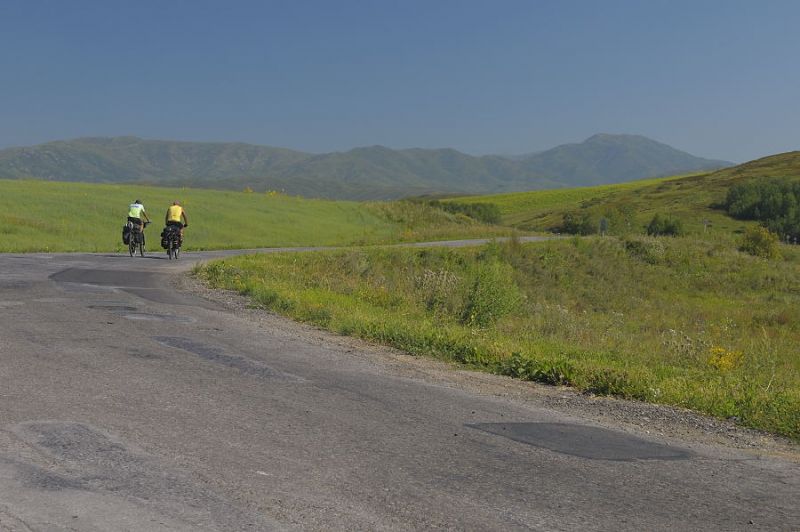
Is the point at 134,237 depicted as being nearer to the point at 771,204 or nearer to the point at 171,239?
the point at 171,239

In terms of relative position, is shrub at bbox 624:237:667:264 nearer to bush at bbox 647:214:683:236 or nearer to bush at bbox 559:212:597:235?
bush at bbox 559:212:597:235

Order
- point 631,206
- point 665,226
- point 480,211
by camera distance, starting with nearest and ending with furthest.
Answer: point 665,226 < point 631,206 < point 480,211

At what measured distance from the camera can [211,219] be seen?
49.9 meters

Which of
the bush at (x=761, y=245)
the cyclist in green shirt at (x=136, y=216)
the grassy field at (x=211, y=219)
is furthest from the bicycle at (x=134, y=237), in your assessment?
the bush at (x=761, y=245)

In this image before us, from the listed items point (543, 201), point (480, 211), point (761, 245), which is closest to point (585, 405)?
point (761, 245)

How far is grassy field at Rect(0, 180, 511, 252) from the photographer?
36688mm

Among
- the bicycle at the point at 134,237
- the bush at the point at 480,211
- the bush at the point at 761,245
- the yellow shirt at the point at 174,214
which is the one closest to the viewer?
the yellow shirt at the point at 174,214

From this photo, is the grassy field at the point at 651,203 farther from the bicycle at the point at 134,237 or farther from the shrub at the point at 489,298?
the shrub at the point at 489,298

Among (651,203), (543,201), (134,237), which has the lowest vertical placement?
(134,237)

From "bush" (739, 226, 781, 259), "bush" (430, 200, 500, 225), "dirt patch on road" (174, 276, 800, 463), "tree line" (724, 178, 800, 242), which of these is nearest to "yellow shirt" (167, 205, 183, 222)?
"dirt patch on road" (174, 276, 800, 463)

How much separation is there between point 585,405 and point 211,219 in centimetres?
4401

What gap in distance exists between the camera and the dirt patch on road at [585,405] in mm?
7164

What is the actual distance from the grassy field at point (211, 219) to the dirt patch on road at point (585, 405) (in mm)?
23303

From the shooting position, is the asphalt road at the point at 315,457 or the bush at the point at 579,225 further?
the bush at the point at 579,225
